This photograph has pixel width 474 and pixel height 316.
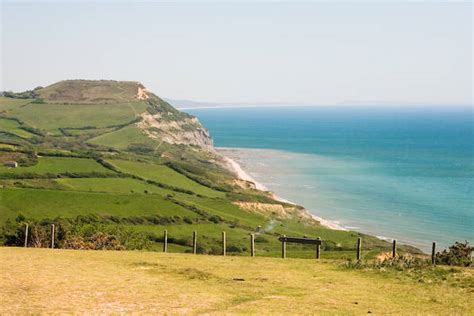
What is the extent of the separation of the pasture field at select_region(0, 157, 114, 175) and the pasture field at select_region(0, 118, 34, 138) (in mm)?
57504

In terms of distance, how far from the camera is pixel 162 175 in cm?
12312

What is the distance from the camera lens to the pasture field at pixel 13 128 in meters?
170

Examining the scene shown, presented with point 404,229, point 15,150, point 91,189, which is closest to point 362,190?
point 404,229

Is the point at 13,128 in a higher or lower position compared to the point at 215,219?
higher

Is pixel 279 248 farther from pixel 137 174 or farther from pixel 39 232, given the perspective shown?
pixel 137 174

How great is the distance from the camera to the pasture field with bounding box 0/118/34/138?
170500 mm

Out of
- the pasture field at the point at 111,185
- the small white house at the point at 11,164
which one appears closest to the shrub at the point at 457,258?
the pasture field at the point at 111,185

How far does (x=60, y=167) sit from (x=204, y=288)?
9232 cm

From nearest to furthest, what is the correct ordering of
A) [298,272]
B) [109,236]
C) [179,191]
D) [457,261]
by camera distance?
1. [298,272]
2. [457,261]
3. [109,236]
4. [179,191]

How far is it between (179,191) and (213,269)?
82.8 meters

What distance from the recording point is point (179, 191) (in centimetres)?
11044

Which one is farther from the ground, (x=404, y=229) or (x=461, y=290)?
(x=461, y=290)

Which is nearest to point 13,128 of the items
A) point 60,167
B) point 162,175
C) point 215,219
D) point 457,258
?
point 162,175

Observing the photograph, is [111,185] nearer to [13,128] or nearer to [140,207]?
[140,207]
